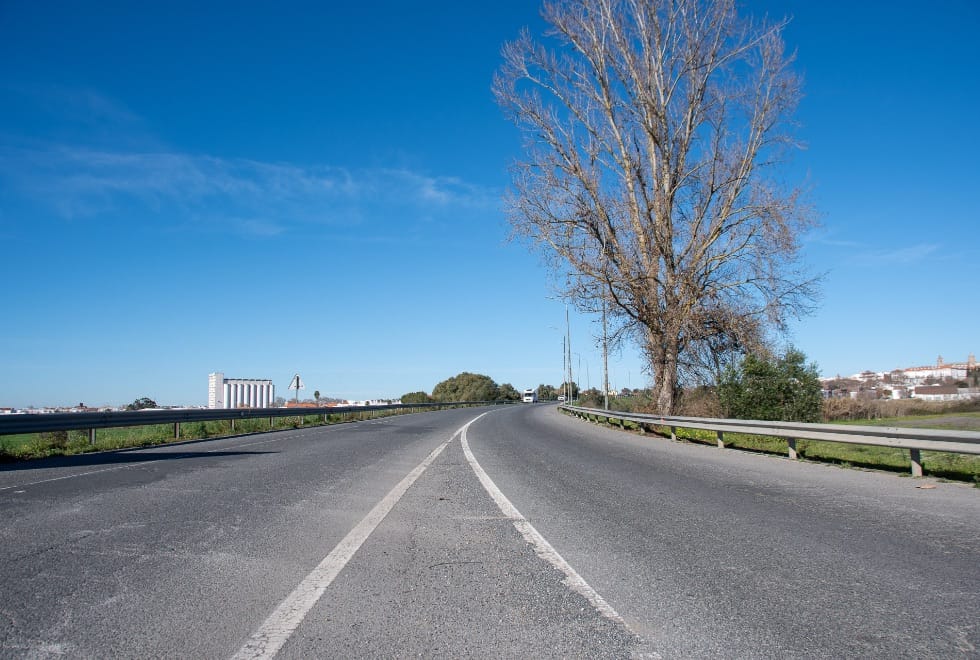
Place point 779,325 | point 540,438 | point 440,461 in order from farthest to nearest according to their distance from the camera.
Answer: point 779,325
point 540,438
point 440,461

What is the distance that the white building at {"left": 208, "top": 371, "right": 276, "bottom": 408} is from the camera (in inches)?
1195

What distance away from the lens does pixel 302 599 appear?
14.0 ft

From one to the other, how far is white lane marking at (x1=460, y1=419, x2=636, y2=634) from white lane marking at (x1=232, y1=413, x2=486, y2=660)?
1.48 meters

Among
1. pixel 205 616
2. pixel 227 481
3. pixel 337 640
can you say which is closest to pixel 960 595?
pixel 337 640

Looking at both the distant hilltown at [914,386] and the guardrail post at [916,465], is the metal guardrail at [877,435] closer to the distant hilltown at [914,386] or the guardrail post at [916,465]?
the guardrail post at [916,465]

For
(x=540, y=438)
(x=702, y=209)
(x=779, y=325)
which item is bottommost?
(x=540, y=438)

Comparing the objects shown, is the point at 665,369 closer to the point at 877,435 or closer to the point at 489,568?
the point at 877,435

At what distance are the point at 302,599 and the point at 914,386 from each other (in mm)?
90605

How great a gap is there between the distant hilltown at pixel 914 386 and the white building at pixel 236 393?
25.2 m

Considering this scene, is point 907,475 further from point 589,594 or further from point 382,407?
point 382,407

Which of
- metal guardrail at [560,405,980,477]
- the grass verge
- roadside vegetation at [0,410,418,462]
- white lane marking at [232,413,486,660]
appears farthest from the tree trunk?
white lane marking at [232,413,486,660]

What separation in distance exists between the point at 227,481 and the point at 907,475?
10.5m

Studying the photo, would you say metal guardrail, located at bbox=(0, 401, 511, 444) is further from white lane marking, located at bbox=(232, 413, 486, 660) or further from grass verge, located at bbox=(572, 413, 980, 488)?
grass verge, located at bbox=(572, 413, 980, 488)

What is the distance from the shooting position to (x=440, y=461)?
13430 mm
